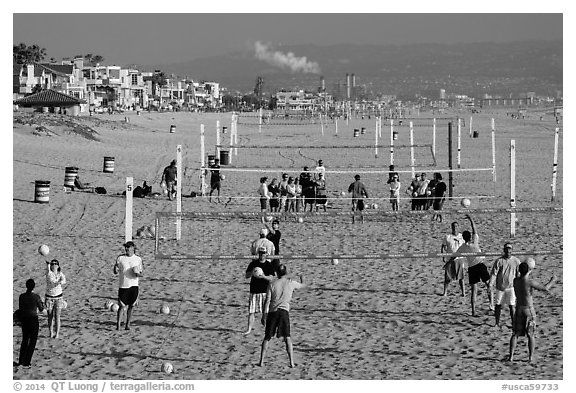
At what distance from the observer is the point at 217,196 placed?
2419cm

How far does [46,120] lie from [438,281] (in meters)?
33.9

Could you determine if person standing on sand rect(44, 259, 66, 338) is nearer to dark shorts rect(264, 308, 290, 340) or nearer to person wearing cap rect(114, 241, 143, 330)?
person wearing cap rect(114, 241, 143, 330)

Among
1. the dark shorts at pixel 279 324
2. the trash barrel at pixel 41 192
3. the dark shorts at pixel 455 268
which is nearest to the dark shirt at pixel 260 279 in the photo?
the dark shorts at pixel 279 324

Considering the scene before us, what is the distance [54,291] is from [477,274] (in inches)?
197

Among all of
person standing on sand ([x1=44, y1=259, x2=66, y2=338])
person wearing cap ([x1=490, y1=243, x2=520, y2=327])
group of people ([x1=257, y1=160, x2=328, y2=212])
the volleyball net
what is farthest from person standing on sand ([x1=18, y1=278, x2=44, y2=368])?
group of people ([x1=257, y1=160, x2=328, y2=212])

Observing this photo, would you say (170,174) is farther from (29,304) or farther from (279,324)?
(279,324)

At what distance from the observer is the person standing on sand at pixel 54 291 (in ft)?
36.9

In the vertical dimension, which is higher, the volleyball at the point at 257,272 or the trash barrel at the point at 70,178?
the trash barrel at the point at 70,178

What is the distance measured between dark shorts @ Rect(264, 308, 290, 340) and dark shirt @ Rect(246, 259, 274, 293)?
1.40 m

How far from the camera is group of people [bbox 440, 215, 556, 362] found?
10.3 m

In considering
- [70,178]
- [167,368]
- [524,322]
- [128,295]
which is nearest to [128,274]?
[128,295]

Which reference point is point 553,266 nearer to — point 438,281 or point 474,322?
point 438,281

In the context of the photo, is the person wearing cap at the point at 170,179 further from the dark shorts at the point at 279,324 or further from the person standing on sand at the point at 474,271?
the dark shorts at the point at 279,324

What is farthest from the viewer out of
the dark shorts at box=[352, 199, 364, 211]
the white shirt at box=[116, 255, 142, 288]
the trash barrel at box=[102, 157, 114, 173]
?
the trash barrel at box=[102, 157, 114, 173]
